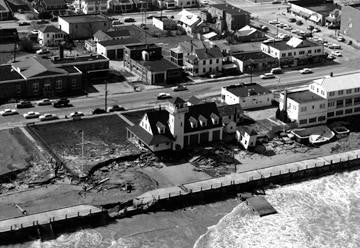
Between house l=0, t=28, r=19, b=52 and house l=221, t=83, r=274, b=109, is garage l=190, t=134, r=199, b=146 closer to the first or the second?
house l=221, t=83, r=274, b=109

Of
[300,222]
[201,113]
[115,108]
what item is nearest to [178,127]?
Result: [201,113]

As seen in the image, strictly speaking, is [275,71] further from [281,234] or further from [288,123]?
[281,234]

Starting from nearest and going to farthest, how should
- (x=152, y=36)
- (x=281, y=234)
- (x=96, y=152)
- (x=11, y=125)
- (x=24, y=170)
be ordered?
(x=281, y=234)
(x=24, y=170)
(x=96, y=152)
(x=11, y=125)
(x=152, y=36)

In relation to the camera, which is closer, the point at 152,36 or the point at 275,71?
the point at 275,71

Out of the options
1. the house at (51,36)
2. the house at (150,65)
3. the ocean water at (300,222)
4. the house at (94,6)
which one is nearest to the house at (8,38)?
the house at (51,36)

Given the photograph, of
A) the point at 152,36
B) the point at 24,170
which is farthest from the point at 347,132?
the point at 152,36

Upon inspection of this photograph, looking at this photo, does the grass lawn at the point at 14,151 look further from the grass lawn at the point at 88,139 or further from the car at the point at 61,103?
the car at the point at 61,103

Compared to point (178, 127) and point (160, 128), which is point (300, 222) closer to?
point (178, 127)
